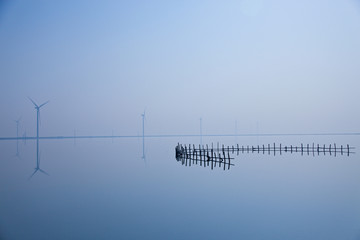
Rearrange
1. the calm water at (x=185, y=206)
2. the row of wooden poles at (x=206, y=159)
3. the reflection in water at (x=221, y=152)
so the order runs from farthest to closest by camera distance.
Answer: the reflection in water at (x=221, y=152) → the row of wooden poles at (x=206, y=159) → the calm water at (x=185, y=206)

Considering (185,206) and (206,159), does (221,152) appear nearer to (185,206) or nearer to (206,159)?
(206,159)

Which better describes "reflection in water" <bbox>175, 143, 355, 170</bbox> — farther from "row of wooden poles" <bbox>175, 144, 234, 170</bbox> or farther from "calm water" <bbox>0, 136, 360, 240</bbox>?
"calm water" <bbox>0, 136, 360, 240</bbox>

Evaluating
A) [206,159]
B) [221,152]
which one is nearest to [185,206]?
[206,159]

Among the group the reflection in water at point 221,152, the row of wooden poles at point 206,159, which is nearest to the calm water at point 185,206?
the row of wooden poles at point 206,159

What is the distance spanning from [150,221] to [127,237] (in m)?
2.09

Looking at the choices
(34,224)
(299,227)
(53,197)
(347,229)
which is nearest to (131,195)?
(53,197)

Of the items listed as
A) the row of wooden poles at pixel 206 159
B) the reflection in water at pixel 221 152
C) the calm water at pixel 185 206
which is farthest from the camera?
the reflection in water at pixel 221 152

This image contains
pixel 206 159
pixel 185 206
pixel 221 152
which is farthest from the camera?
pixel 221 152

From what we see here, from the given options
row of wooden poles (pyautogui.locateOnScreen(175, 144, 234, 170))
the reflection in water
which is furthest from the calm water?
the reflection in water

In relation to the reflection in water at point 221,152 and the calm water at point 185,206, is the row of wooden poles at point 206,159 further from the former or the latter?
the calm water at point 185,206

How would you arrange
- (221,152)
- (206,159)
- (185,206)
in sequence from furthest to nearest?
1. (221,152)
2. (206,159)
3. (185,206)

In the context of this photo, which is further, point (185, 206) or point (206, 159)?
point (206, 159)

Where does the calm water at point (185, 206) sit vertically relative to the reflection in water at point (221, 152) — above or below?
below

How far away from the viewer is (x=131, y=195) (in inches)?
758
